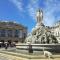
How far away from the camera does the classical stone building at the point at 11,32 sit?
330 feet

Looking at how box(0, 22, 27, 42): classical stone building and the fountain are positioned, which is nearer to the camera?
the fountain

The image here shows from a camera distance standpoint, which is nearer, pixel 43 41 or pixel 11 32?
pixel 43 41

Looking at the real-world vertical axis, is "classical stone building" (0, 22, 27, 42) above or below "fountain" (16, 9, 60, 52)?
above

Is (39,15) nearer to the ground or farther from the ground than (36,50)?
farther from the ground

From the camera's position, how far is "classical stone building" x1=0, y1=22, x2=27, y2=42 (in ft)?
330

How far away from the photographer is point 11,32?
10312 cm

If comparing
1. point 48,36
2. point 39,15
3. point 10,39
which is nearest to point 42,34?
point 48,36

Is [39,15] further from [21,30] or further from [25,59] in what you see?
[21,30]

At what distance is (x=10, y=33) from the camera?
338 feet

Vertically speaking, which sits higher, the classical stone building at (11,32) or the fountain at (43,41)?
the classical stone building at (11,32)

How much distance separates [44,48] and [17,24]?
8449cm

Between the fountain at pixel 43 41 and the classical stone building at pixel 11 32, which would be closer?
the fountain at pixel 43 41

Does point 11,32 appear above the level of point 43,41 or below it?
above

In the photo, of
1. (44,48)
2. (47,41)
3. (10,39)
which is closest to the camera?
(44,48)
